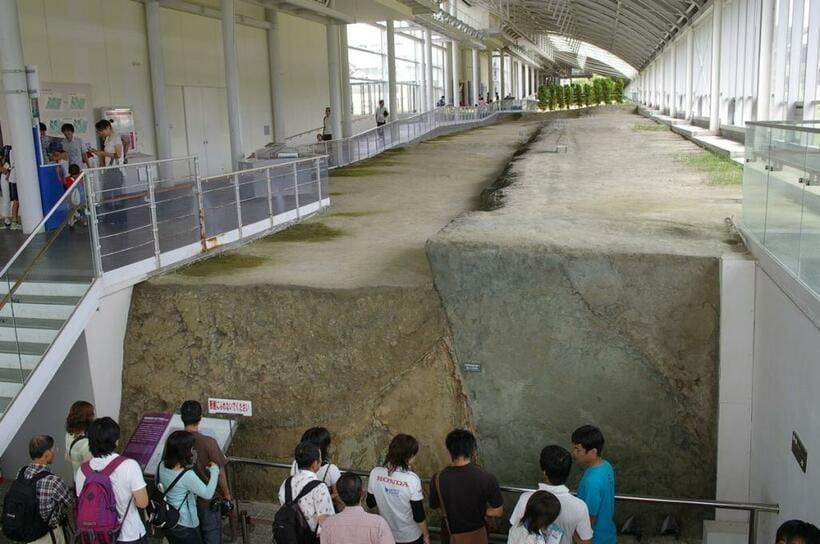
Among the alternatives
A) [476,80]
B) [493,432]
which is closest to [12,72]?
[493,432]

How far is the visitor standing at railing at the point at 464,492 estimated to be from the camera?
493 cm

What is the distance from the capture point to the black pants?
5.67 metres

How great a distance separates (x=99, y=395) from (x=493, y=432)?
164 inches

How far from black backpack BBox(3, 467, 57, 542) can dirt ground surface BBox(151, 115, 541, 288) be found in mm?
3939

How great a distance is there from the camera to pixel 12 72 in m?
9.57

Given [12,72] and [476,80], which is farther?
[476,80]

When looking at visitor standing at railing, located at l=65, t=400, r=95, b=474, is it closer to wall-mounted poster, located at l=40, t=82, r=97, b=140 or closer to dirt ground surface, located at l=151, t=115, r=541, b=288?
dirt ground surface, located at l=151, t=115, r=541, b=288

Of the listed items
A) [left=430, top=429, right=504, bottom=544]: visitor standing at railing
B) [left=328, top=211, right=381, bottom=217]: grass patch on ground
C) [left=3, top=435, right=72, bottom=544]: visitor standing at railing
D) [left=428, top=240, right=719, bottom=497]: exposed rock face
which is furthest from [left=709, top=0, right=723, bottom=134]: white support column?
[left=3, top=435, right=72, bottom=544]: visitor standing at railing

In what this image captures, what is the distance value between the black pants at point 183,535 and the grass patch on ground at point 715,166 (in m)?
10.4

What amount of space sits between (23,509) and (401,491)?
2.48 metres

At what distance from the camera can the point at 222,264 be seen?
976cm

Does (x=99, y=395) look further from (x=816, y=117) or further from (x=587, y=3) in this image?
(x=587, y=3)

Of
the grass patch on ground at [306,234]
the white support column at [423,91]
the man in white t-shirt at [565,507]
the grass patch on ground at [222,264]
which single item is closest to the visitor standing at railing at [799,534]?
the man in white t-shirt at [565,507]

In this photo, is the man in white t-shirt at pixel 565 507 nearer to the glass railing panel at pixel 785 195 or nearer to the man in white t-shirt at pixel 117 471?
the man in white t-shirt at pixel 117 471
